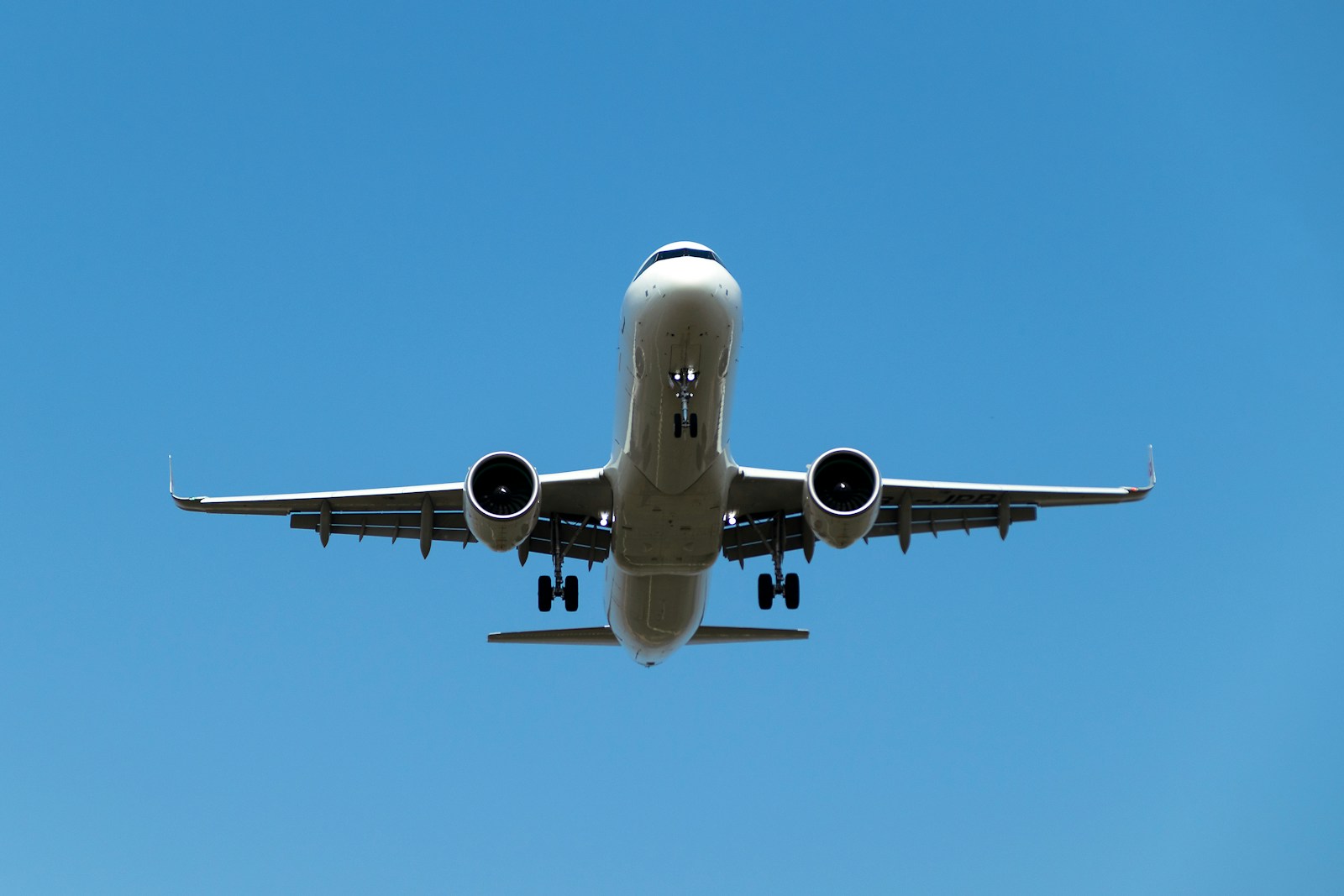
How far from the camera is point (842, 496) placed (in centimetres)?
2531

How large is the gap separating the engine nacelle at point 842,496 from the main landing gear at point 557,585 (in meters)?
5.29

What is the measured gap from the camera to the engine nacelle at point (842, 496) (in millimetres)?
24328

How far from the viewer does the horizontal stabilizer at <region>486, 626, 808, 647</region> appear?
29.5m

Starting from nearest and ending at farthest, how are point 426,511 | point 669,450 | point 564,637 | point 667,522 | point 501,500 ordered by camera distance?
point 669,450
point 501,500
point 667,522
point 426,511
point 564,637

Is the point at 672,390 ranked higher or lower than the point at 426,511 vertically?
higher

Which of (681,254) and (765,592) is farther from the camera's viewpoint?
(765,592)

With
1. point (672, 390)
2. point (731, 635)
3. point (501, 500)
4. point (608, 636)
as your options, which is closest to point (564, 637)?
point (608, 636)

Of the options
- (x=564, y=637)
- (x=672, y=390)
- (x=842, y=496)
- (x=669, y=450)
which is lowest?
(x=564, y=637)

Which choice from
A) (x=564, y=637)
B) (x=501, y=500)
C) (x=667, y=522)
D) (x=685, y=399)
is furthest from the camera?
(x=564, y=637)

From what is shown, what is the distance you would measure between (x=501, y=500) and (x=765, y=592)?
6.81 metres

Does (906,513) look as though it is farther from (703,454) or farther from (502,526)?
(502,526)

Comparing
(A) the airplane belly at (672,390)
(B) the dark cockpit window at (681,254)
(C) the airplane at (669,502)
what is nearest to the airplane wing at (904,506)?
(C) the airplane at (669,502)

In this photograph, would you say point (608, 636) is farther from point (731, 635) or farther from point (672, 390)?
point (672, 390)

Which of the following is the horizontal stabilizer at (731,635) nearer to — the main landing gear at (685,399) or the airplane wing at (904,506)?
the airplane wing at (904,506)
